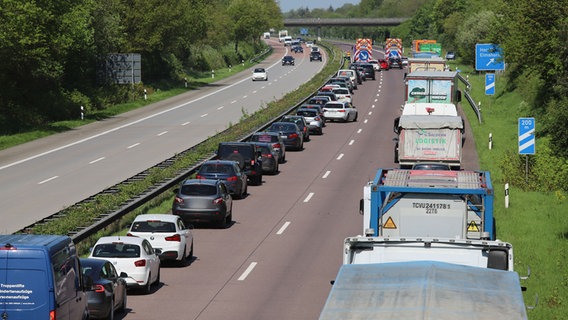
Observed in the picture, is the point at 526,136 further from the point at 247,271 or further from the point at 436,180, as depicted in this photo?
the point at 436,180

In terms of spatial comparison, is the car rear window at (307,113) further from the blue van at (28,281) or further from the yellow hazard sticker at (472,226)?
the blue van at (28,281)

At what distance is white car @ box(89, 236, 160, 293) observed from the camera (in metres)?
23.3

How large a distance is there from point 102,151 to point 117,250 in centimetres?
3005

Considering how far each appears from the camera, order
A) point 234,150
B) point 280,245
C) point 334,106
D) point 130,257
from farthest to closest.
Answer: point 334,106, point 234,150, point 280,245, point 130,257

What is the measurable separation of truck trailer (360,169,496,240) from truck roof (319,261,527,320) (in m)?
8.31

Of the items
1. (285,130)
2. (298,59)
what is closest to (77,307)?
(285,130)

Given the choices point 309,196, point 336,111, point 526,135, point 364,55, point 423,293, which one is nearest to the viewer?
point 423,293

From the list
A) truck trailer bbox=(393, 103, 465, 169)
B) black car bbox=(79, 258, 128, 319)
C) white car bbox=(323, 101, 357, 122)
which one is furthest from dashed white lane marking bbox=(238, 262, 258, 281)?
white car bbox=(323, 101, 357, 122)

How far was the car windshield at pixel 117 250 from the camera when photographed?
23.4 m

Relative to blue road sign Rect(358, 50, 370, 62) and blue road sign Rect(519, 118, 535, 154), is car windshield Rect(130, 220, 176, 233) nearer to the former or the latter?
blue road sign Rect(519, 118, 535, 154)

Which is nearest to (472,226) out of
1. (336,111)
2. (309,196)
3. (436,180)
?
(436,180)

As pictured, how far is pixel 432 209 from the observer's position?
69.9 feet

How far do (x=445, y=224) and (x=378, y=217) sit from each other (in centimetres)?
142

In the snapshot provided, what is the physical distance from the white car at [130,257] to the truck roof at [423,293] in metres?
11.0
